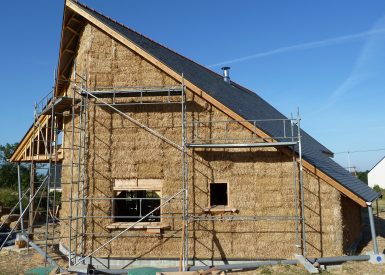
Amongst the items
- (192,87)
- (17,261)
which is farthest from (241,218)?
(17,261)

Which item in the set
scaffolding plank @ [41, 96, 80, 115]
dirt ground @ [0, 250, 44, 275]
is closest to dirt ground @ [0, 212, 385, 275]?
dirt ground @ [0, 250, 44, 275]

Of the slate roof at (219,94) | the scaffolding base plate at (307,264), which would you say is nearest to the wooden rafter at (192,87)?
the slate roof at (219,94)

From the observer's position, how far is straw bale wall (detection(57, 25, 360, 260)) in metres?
11.4

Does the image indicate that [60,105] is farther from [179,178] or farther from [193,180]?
[193,180]

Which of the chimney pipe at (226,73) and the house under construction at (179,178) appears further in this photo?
the chimney pipe at (226,73)

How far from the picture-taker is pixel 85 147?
486 inches

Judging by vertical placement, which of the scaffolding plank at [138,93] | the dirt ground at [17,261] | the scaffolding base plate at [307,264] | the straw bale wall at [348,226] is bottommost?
the dirt ground at [17,261]

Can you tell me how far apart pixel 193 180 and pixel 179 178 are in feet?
1.49

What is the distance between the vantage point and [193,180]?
11930 millimetres

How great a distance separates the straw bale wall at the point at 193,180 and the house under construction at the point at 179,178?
31 mm

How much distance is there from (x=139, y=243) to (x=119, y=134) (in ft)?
11.7

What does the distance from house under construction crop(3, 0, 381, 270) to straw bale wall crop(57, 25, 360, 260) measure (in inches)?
1.2

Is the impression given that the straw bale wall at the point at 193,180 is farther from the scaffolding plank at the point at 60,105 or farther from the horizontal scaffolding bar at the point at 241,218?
the scaffolding plank at the point at 60,105

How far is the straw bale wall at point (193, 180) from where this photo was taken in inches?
448
